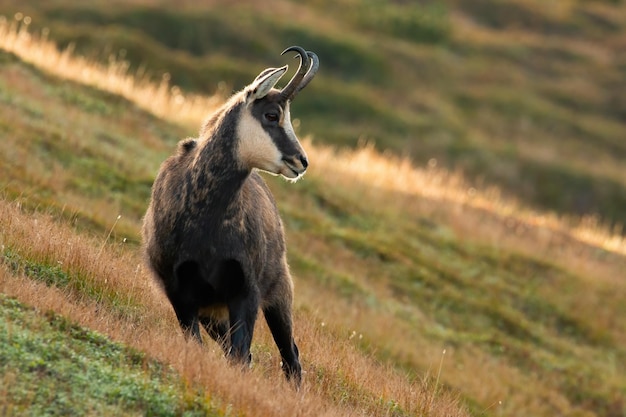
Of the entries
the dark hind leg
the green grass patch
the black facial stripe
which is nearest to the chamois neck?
the black facial stripe

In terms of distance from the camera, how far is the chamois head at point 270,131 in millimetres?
10039

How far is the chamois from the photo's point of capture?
31.9 feet

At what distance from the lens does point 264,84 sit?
997 cm

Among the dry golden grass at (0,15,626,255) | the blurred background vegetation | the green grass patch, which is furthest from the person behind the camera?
the blurred background vegetation

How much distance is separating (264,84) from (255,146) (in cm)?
56

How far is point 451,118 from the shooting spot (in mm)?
45125

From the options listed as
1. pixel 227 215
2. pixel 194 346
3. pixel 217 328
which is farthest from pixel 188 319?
pixel 217 328

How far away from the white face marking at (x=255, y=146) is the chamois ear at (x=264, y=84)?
6.3 inches

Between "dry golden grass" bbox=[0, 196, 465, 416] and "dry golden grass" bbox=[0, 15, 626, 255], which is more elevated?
"dry golden grass" bbox=[0, 196, 465, 416]

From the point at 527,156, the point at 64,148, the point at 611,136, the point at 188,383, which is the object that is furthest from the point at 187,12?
the point at 188,383

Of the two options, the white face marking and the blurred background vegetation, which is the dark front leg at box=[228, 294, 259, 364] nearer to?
the white face marking

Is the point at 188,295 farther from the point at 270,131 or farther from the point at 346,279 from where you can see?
the point at 346,279

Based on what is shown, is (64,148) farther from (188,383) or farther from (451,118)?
(451,118)

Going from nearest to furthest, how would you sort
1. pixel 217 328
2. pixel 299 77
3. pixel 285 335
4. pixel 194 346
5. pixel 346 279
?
pixel 194 346 < pixel 299 77 < pixel 217 328 < pixel 285 335 < pixel 346 279
